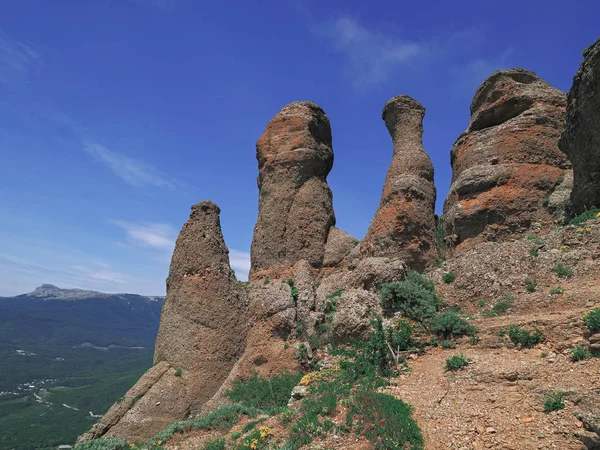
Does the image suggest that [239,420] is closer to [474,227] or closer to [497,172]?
[474,227]

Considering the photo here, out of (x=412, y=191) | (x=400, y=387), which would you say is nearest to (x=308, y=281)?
(x=412, y=191)

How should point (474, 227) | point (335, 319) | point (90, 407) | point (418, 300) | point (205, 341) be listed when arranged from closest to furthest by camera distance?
1. point (418, 300)
2. point (335, 319)
3. point (205, 341)
4. point (474, 227)
5. point (90, 407)

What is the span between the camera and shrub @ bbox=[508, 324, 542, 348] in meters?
12.0

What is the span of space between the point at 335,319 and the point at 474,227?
387 inches

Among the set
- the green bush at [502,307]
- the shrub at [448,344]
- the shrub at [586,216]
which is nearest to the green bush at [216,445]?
the shrub at [448,344]

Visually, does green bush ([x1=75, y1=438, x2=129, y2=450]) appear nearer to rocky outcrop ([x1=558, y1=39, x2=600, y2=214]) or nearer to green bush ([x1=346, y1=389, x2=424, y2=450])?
green bush ([x1=346, y1=389, x2=424, y2=450])

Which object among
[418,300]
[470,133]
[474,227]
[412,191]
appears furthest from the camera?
[470,133]

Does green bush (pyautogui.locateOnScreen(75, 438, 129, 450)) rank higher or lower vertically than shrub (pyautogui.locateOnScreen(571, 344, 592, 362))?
lower

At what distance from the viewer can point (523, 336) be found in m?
12.2

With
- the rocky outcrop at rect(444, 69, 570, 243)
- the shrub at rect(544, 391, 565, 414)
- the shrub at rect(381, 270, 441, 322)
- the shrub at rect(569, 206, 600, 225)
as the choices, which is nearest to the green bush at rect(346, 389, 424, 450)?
the shrub at rect(544, 391, 565, 414)

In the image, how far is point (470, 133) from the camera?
2573 cm

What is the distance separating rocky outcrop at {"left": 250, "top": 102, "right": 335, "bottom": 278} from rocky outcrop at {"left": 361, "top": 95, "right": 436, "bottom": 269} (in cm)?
356

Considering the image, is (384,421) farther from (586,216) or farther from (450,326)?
(586,216)

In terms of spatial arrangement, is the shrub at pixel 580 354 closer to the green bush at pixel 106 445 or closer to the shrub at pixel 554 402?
the shrub at pixel 554 402
